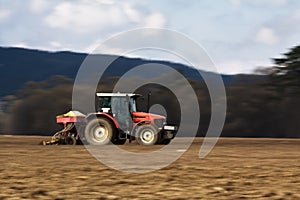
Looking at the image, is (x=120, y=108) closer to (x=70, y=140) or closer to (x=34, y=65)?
(x=70, y=140)

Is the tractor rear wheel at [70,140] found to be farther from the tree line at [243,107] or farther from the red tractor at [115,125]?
the tree line at [243,107]

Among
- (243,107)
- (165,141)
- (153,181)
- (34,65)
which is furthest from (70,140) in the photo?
(34,65)

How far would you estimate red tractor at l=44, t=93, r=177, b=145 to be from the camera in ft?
55.2

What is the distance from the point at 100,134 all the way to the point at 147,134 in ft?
4.62

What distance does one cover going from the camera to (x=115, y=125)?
Result: 659 inches

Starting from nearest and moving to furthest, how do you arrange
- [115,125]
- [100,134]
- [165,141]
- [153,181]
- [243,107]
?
[153,181], [115,125], [100,134], [165,141], [243,107]

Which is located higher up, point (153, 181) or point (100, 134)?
point (100, 134)

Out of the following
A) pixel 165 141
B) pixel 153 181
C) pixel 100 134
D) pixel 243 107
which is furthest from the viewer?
pixel 243 107

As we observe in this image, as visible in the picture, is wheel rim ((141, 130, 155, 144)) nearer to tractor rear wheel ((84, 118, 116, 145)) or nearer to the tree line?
tractor rear wheel ((84, 118, 116, 145))

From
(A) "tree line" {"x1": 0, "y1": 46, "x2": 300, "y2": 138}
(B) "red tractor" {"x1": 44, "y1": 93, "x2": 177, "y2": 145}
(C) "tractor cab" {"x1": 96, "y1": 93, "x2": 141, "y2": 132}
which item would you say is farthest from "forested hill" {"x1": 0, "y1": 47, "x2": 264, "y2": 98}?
(C) "tractor cab" {"x1": 96, "y1": 93, "x2": 141, "y2": 132}

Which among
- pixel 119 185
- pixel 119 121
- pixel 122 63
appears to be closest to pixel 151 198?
pixel 119 185

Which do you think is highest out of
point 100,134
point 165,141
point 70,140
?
point 100,134

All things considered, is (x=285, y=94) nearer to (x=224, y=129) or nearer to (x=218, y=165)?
(x=224, y=129)

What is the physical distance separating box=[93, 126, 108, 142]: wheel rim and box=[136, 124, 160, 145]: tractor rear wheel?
0.96 meters
